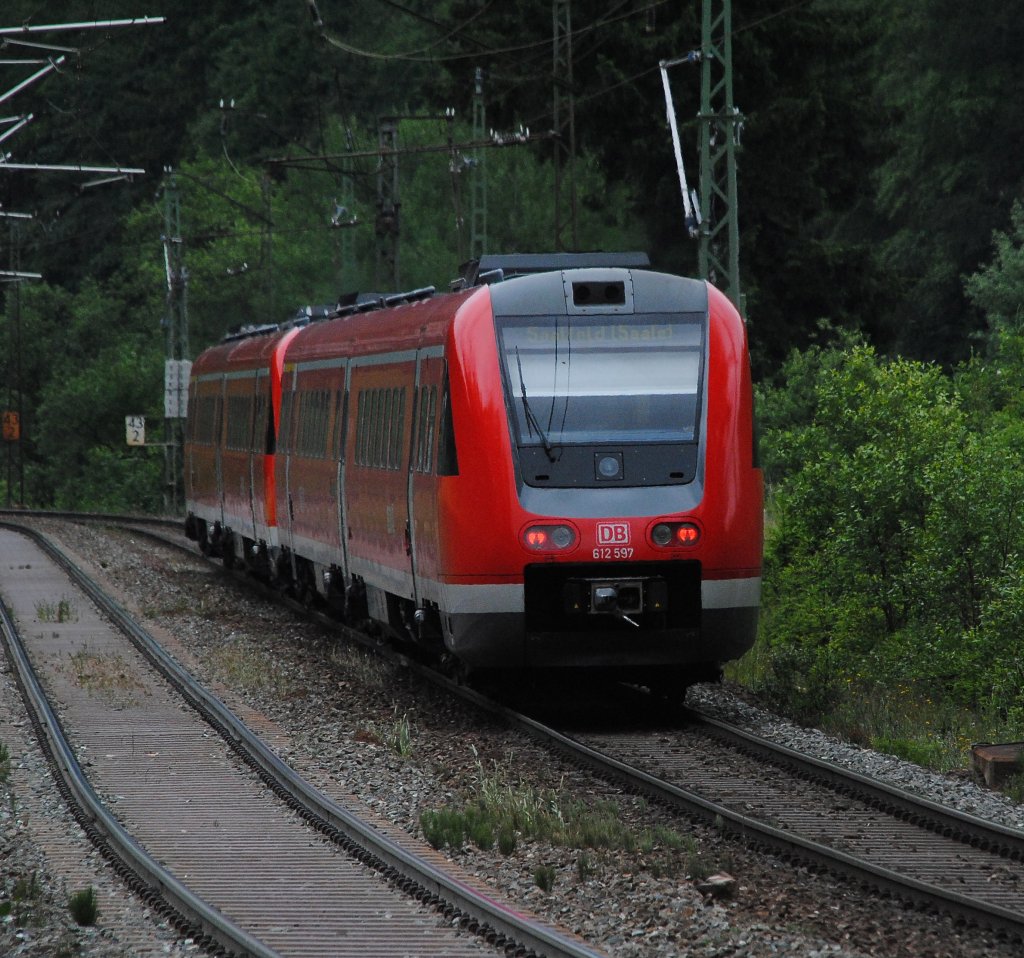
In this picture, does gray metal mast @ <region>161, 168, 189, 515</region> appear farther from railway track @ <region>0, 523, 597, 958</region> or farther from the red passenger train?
the red passenger train

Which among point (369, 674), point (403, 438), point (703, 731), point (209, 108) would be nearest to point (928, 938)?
point (703, 731)

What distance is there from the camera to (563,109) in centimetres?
3962

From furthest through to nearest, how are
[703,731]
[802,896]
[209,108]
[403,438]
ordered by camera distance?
[209,108], [403,438], [703,731], [802,896]

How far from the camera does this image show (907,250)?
5097 centimetres

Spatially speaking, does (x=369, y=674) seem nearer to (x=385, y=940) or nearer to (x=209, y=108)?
(x=385, y=940)

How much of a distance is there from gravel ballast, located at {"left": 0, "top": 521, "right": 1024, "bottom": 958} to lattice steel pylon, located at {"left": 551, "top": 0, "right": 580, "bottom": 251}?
6761 mm

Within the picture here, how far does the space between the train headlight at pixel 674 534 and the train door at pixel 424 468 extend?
162 cm

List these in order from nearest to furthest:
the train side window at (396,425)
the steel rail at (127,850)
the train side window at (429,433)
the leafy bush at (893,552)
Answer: the steel rail at (127,850) → the train side window at (429,433) → the train side window at (396,425) → the leafy bush at (893,552)

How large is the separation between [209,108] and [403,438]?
66958 millimetres

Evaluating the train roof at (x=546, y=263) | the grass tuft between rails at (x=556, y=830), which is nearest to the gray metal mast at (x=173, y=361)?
the train roof at (x=546, y=263)

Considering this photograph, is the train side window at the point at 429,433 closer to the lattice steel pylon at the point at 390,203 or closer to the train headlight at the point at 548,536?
Answer: the train headlight at the point at 548,536

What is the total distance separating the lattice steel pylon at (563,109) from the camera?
92.5ft

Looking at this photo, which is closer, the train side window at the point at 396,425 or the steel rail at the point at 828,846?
the steel rail at the point at 828,846

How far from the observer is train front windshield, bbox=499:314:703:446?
44.4 feet
